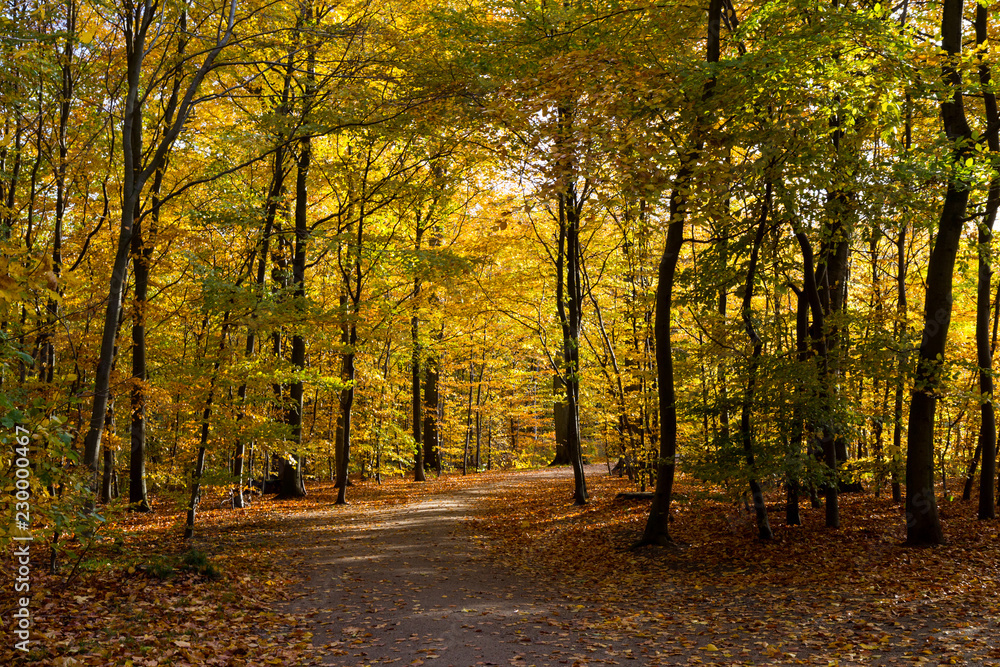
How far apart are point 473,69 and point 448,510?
10.0 m

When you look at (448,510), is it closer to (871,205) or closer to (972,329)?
(871,205)

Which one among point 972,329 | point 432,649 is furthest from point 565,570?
point 972,329

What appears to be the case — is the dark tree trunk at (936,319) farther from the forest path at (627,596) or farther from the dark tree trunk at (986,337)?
Answer: the dark tree trunk at (986,337)

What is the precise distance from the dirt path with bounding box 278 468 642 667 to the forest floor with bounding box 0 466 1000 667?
0.11 ft

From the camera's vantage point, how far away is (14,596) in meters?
5.78

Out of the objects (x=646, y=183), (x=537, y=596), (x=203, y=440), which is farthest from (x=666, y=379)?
(x=203, y=440)

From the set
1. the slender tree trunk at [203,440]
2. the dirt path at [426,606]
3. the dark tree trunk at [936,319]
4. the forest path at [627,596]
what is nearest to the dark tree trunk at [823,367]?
the forest path at [627,596]

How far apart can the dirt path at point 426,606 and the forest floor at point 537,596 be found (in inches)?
1.3

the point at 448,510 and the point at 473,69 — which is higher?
the point at 473,69

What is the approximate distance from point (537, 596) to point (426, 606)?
144cm

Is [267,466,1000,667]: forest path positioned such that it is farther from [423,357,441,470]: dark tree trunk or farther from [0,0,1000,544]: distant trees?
[423,357,441,470]: dark tree trunk

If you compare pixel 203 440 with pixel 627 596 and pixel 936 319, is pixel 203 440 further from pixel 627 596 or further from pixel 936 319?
pixel 936 319

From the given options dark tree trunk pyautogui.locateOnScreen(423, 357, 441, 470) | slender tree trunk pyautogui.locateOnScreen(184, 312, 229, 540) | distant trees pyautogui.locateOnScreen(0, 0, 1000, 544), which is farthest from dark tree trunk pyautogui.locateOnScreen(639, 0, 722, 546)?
dark tree trunk pyautogui.locateOnScreen(423, 357, 441, 470)

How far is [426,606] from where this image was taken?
24.1 ft
